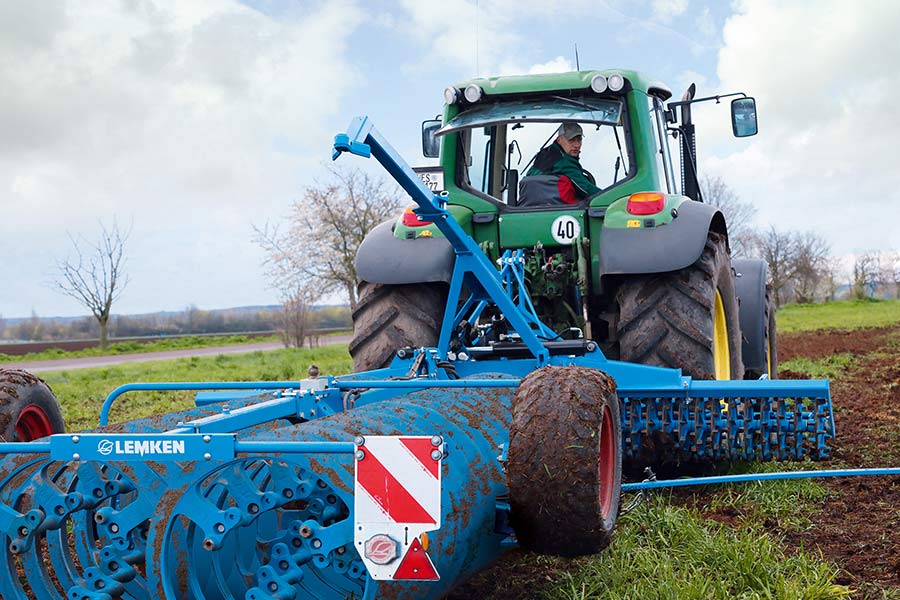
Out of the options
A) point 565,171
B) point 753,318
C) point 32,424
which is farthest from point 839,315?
point 32,424

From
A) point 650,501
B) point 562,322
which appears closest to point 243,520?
point 650,501

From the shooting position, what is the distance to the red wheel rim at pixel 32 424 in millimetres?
4258

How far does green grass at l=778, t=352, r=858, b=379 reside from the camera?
12488 millimetres

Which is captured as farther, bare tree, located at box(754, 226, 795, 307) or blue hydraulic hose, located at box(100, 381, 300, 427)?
bare tree, located at box(754, 226, 795, 307)

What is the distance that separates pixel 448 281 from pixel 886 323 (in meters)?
24.0

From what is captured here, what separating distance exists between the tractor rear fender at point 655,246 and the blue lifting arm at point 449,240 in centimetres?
59

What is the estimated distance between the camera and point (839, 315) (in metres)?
36.3

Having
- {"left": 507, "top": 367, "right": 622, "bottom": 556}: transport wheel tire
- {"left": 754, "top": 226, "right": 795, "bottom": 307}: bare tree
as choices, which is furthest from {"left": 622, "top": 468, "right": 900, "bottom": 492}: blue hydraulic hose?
{"left": 754, "top": 226, "right": 795, "bottom": 307}: bare tree

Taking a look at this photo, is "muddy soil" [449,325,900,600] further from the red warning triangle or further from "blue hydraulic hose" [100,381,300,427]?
"blue hydraulic hose" [100,381,300,427]

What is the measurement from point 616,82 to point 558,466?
10.7 ft

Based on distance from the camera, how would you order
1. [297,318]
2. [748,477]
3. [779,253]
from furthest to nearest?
1. [779,253]
2. [297,318]
3. [748,477]

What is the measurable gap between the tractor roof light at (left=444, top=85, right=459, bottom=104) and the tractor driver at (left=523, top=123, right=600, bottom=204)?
65 centimetres

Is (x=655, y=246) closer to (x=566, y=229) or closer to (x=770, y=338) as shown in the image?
(x=566, y=229)

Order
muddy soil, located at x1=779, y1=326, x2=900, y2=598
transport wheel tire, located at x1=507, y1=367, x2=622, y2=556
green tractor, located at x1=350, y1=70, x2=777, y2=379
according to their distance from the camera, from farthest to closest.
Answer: green tractor, located at x1=350, y1=70, x2=777, y2=379 → muddy soil, located at x1=779, y1=326, x2=900, y2=598 → transport wheel tire, located at x1=507, y1=367, x2=622, y2=556
